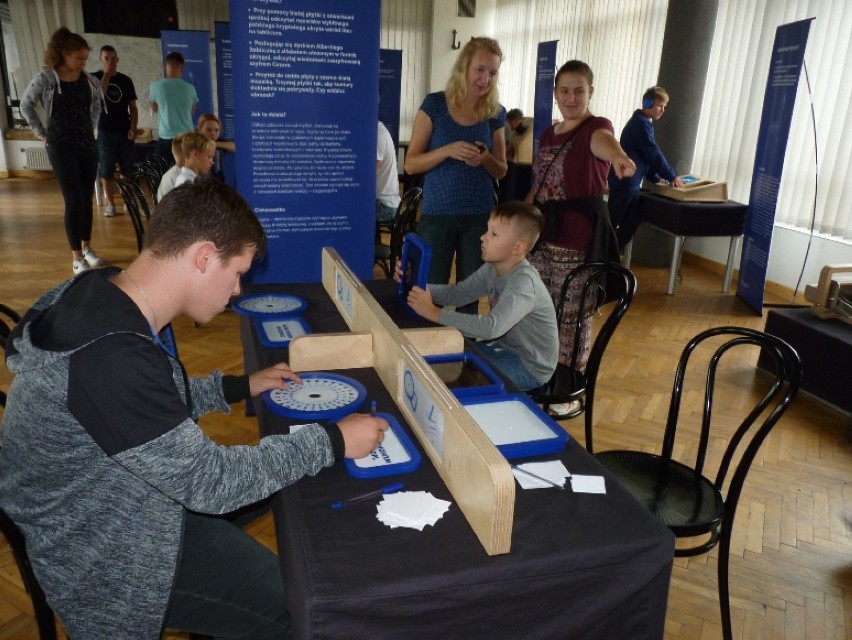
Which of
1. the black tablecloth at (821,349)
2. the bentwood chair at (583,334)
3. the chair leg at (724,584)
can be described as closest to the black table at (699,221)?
the black tablecloth at (821,349)

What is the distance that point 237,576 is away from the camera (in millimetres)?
1167

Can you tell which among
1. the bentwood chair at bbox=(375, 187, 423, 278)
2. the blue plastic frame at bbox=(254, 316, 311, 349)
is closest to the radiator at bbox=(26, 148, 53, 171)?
the bentwood chair at bbox=(375, 187, 423, 278)

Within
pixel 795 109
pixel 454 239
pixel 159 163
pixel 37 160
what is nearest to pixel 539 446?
pixel 454 239

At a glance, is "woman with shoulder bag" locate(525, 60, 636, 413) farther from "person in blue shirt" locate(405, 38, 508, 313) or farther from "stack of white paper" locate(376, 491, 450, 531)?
"stack of white paper" locate(376, 491, 450, 531)

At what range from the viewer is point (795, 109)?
4.62 m

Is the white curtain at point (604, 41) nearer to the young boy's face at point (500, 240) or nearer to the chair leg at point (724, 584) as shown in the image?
the young boy's face at point (500, 240)

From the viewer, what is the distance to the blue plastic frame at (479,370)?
1400 mm

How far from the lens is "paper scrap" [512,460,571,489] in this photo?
1.12 metres

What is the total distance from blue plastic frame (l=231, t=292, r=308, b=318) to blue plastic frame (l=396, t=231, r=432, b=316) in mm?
313

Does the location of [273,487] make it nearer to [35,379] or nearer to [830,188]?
[35,379]

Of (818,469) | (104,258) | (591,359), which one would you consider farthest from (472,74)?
(104,258)

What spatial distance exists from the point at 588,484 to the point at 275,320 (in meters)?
1.09

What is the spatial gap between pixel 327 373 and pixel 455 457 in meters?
0.54

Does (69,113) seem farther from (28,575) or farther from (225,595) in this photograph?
(225,595)
